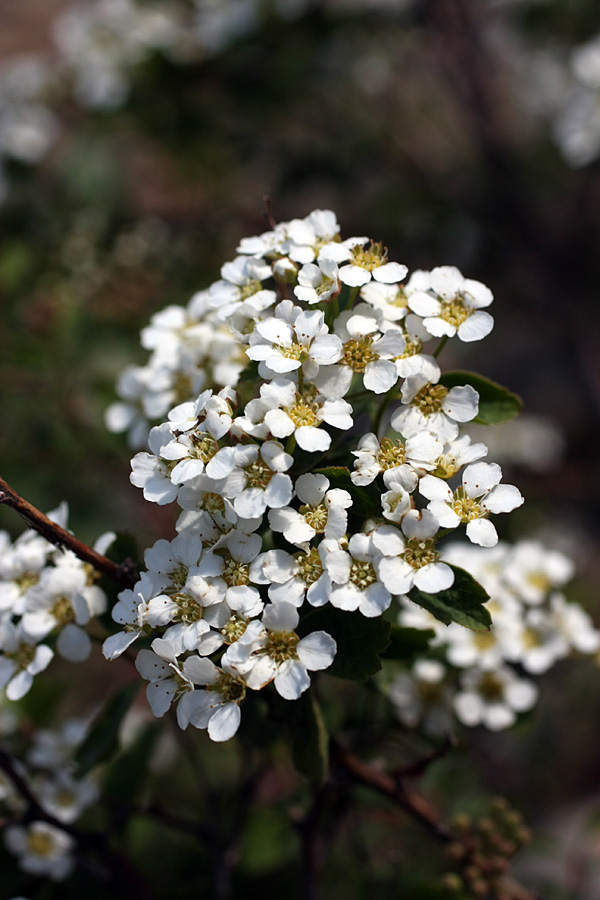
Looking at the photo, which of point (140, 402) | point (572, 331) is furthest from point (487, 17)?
point (140, 402)

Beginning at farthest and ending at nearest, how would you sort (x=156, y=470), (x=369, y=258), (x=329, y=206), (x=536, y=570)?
(x=329, y=206) → (x=536, y=570) → (x=369, y=258) → (x=156, y=470)

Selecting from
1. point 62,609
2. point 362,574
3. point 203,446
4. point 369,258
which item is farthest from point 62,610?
point 369,258

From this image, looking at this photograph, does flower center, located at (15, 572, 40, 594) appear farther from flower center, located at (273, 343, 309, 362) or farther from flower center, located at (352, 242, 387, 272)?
flower center, located at (352, 242, 387, 272)

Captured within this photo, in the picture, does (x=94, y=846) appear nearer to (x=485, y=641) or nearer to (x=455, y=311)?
(x=485, y=641)

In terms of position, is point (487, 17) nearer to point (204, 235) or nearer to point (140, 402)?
point (204, 235)

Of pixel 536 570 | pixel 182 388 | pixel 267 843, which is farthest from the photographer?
pixel 267 843

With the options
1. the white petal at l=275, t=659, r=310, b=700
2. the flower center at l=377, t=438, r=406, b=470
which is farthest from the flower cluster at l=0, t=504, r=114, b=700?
the flower center at l=377, t=438, r=406, b=470
